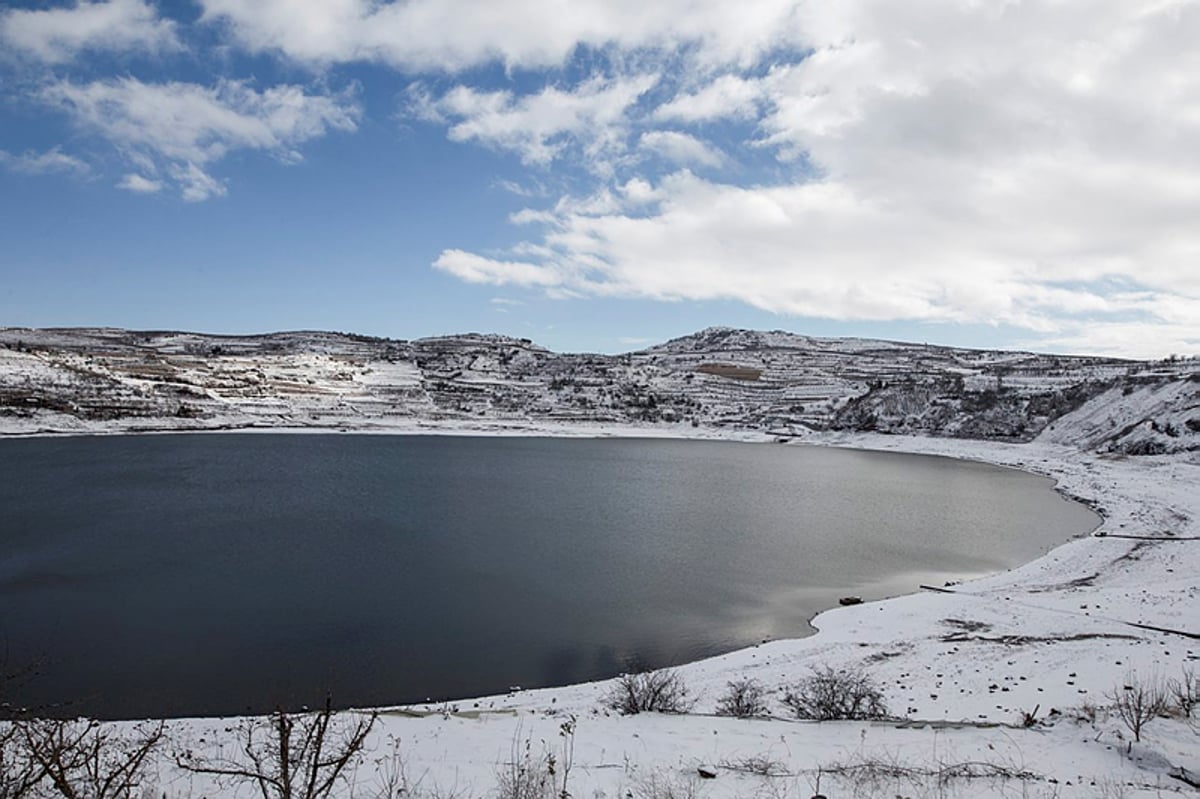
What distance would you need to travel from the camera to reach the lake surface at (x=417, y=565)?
43.5ft

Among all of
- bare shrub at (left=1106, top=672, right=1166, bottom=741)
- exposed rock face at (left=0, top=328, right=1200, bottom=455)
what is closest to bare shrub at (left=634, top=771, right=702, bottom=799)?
bare shrub at (left=1106, top=672, right=1166, bottom=741)

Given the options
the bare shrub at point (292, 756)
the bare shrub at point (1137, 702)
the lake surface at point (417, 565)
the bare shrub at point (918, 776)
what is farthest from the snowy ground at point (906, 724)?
the lake surface at point (417, 565)

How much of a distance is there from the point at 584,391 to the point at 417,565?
230 feet

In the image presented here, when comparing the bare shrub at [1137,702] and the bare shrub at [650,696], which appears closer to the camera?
the bare shrub at [1137,702]

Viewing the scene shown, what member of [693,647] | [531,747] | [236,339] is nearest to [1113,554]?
[693,647]

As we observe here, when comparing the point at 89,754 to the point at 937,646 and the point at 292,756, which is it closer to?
the point at 292,756

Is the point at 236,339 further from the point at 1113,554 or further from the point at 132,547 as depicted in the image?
the point at 1113,554

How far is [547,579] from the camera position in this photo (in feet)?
64.7

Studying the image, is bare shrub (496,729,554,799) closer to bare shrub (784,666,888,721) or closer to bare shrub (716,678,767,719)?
bare shrub (716,678,767,719)

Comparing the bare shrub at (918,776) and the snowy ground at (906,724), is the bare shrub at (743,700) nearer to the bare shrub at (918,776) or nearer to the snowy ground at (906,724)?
the snowy ground at (906,724)

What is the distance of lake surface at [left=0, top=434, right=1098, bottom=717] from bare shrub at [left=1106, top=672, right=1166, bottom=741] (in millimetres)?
6709

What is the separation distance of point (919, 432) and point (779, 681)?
6231 cm

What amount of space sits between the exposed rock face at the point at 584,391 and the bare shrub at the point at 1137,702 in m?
41.6

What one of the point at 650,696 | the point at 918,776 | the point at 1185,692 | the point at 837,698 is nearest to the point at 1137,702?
the point at 918,776
